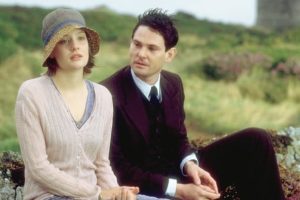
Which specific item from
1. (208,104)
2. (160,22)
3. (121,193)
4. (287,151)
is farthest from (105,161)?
(208,104)

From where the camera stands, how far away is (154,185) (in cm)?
433

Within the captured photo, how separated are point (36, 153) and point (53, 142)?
0.30 feet

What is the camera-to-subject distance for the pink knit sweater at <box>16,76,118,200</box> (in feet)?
11.6

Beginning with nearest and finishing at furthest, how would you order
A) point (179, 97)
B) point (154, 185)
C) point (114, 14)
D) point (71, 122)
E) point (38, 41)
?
1. point (71, 122)
2. point (154, 185)
3. point (179, 97)
4. point (38, 41)
5. point (114, 14)

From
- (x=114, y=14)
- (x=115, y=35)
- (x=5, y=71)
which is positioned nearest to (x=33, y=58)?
(x=5, y=71)

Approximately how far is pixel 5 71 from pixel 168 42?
9.41 meters

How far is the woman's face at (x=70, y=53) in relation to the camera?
3.64 m

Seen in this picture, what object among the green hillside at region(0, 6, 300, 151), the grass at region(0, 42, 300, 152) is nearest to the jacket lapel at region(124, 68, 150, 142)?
the green hillside at region(0, 6, 300, 151)

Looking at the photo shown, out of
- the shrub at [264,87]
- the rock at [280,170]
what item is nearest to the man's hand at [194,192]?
the rock at [280,170]

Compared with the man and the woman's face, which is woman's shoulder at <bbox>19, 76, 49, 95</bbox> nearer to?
the woman's face

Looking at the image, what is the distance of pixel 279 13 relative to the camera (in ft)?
69.3

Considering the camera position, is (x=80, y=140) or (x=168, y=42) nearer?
(x=80, y=140)

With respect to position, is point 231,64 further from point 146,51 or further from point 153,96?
point 146,51

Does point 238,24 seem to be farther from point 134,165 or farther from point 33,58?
point 134,165
